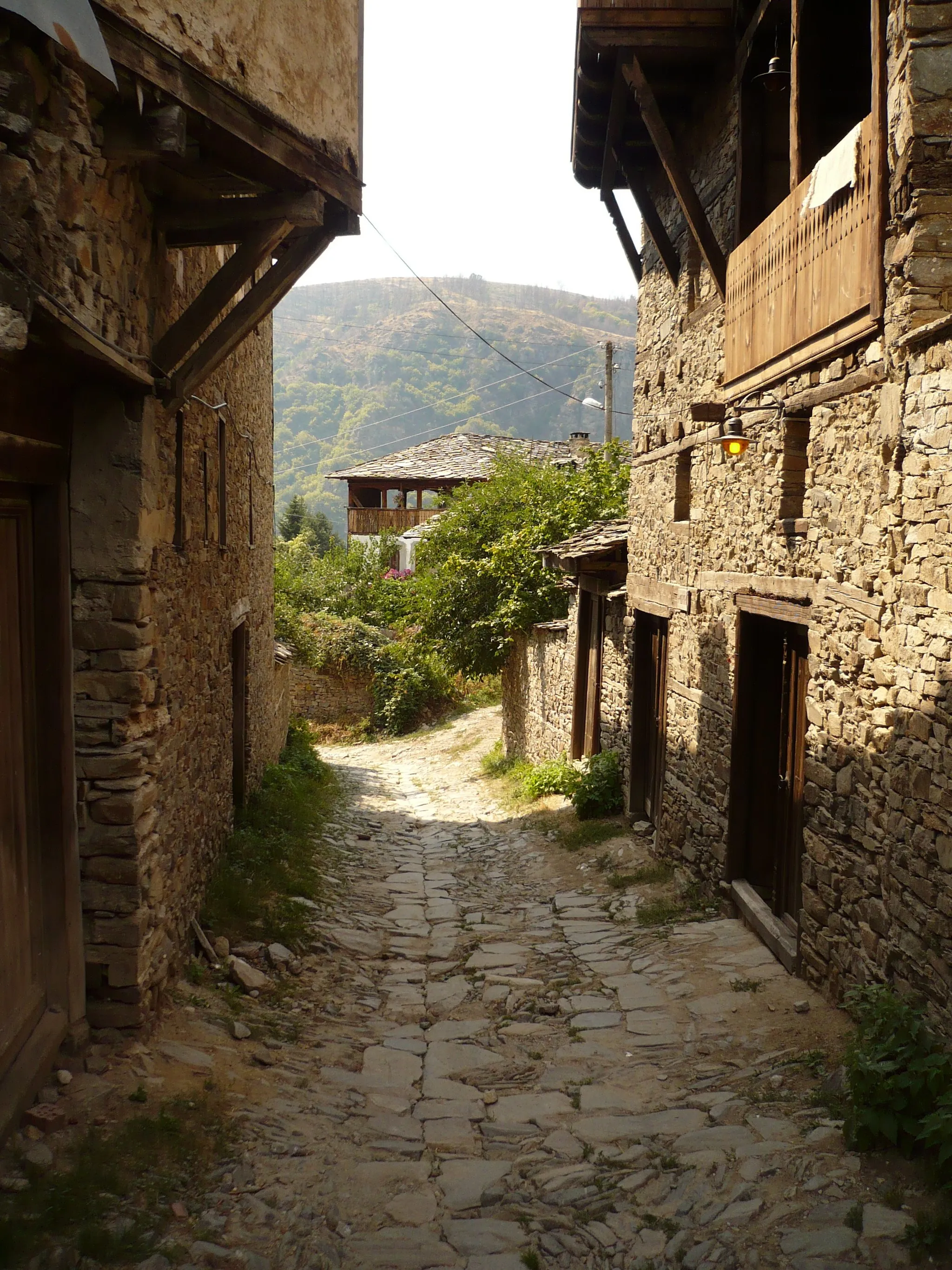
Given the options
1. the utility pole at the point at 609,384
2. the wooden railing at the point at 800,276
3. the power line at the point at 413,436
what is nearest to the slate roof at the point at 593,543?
the wooden railing at the point at 800,276

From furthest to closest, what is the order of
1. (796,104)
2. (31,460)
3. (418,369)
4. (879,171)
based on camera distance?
(418,369) → (796,104) → (879,171) → (31,460)

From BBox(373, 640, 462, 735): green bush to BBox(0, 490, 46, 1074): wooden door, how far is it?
15.5 m

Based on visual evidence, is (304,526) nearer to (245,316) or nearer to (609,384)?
(609,384)

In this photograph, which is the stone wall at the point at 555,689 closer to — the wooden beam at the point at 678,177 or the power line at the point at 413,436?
the wooden beam at the point at 678,177

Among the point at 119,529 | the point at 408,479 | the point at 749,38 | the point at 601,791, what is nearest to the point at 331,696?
the point at 408,479

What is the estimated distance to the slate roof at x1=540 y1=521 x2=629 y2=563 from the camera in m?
10.4

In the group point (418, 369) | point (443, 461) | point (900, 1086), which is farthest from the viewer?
point (418, 369)

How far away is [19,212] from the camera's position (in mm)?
2957

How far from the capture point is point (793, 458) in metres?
5.72

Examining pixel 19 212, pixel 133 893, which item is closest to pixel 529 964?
pixel 133 893

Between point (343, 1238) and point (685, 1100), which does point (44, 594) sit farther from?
point (685, 1100)

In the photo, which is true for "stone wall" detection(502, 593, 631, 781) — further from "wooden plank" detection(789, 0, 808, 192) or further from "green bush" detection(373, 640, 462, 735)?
"wooden plank" detection(789, 0, 808, 192)

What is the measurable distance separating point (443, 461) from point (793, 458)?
24.5 meters

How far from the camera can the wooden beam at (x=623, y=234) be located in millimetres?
9125
